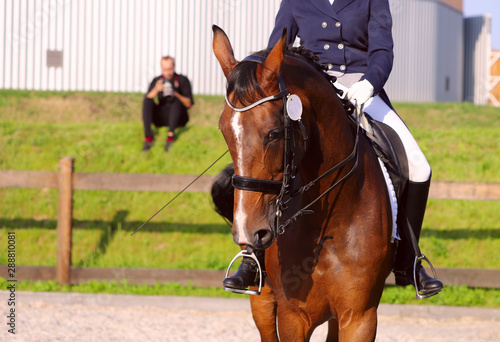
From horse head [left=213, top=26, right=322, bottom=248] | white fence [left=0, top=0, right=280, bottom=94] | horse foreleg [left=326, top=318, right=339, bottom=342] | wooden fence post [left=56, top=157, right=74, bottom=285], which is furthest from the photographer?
white fence [left=0, top=0, right=280, bottom=94]

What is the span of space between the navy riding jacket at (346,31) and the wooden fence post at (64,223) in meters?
4.67

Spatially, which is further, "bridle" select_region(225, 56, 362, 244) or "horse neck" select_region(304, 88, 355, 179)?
"horse neck" select_region(304, 88, 355, 179)

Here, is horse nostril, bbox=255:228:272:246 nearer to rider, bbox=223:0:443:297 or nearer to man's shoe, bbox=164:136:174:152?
rider, bbox=223:0:443:297

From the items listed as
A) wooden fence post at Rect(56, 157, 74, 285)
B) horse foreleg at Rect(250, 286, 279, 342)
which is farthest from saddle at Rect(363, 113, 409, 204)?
wooden fence post at Rect(56, 157, 74, 285)

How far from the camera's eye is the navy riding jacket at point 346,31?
3654 mm

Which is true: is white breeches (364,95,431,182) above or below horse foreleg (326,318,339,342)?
above

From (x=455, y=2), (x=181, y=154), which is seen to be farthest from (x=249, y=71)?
(x=455, y=2)

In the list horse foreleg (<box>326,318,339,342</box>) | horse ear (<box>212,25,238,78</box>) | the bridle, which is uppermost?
horse ear (<box>212,25,238,78</box>)

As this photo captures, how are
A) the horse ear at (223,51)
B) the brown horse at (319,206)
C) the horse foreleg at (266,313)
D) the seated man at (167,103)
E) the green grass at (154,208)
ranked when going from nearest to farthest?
the brown horse at (319,206) → the horse ear at (223,51) → the horse foreleg at (266,313) → the green grass at (154,208) → the seated man at (167,103)

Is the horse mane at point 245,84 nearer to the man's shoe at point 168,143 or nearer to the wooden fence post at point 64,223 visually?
the wooden fence post at point 64,223

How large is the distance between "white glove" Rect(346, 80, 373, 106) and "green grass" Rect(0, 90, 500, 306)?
178 inches

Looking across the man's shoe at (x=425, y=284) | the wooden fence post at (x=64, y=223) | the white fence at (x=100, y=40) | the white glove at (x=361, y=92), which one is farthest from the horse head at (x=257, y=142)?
the white fence at (x=100, y=40)

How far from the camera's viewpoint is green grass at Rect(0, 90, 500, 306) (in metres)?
8.63

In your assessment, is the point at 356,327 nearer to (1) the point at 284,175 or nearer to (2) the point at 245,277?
(2) the point at 245,277
